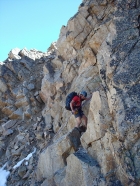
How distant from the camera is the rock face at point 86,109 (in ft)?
22.0

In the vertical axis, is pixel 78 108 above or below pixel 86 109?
below

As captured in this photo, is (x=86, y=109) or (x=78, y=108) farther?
(x=86, y=109)

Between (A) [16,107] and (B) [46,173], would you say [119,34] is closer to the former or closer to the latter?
(B) [46,173]

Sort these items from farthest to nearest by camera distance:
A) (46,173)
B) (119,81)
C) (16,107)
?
(16,107) → (46,173) → (119,81)

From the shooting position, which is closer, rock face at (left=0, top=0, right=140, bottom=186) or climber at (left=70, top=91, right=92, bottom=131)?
rock face at (left=0, top=0, right=140, bottom=186)

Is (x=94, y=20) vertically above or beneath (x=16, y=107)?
above

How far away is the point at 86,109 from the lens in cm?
1218

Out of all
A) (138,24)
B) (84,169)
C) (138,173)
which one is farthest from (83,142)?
(138,24)

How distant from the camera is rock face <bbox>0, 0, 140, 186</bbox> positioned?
22.0 feet

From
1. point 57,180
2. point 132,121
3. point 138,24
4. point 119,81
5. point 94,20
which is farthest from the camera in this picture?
point 94,20

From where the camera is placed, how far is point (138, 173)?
5801 mm

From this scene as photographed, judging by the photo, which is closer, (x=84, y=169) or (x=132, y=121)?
(x=132, y=121)

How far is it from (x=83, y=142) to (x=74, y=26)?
12.1 metres

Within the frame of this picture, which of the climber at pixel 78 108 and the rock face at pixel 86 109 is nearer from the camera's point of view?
the rock face at pixel 86 109
